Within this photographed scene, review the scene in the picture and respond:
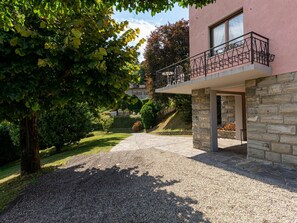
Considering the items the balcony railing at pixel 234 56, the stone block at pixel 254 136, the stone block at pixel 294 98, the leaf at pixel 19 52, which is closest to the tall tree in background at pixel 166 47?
the balcony railing at pixel 234 56

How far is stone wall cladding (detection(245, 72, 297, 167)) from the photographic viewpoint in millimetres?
6055

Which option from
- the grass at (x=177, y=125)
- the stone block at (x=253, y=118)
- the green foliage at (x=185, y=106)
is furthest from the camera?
the green foliage at (x=185, y=106)

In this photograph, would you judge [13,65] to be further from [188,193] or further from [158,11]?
[188,193]

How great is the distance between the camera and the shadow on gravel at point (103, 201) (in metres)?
3.87

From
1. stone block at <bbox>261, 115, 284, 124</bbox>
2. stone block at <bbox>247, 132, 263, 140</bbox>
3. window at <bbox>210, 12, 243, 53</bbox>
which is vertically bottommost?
stone block at <bbox>247, 132, 263, 140</bbox>

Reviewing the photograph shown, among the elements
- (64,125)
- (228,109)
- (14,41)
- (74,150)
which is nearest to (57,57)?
(14,41)

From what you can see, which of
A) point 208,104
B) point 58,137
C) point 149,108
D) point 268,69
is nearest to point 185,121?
point 149,108

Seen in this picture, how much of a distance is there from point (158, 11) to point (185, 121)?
46.7 ft

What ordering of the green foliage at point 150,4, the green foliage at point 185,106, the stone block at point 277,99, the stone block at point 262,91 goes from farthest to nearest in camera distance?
the green foliage at point 185,106
the stone block at point 262,91
the stone block at point 277,99
the green foliage at point 150,4

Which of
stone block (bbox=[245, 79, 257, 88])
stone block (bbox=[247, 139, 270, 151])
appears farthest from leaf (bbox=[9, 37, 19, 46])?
stone block (bbox=[247, 139, 270, 151])

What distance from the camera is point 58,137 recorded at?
42.1ft

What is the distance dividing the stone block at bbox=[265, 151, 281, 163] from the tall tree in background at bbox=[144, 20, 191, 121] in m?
12.2

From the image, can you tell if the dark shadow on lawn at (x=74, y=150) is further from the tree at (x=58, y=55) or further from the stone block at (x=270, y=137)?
the stone block at (x=270, y=137)

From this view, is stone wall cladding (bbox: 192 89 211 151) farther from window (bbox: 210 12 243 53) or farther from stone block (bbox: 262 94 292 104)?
stone block (bbox: 262 94 292 104)
